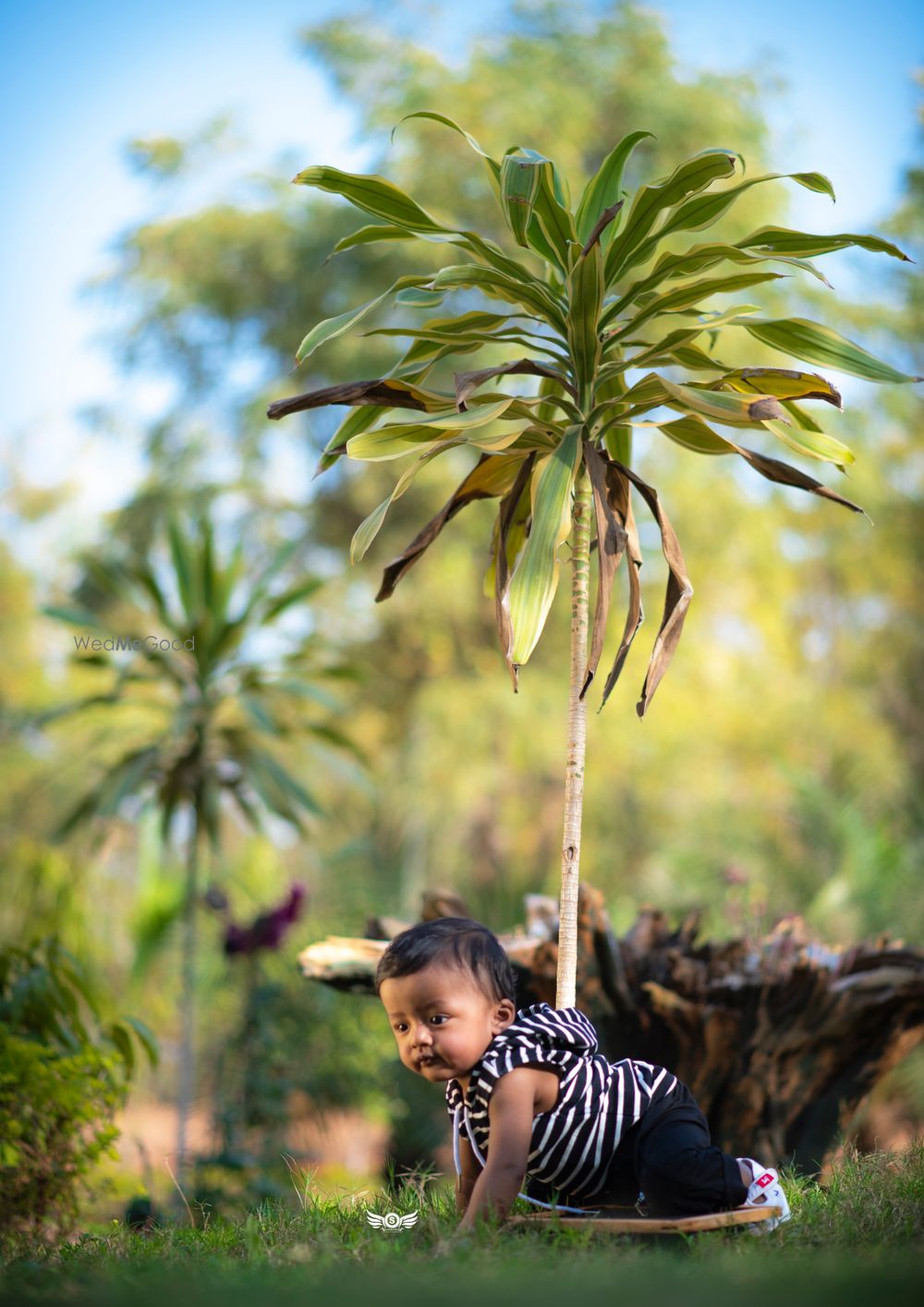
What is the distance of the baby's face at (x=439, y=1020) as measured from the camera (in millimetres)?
2322

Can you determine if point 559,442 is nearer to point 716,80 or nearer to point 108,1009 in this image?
point 108,1009

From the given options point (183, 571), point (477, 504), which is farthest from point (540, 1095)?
point (477, 504)

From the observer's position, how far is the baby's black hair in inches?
92.4

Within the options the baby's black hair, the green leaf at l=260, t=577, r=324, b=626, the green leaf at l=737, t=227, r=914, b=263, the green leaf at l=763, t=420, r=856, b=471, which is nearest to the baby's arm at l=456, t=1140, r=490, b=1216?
the baby's black hair

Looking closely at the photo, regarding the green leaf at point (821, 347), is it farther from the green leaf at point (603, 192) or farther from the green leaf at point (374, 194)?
the green leaf at point (374, 194)

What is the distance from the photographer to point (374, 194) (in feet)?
10.1

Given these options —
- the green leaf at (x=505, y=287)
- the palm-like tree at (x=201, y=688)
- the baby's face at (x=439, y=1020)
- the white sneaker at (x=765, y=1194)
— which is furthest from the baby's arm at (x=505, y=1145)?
the palm-like tree at (x=201, y=688)

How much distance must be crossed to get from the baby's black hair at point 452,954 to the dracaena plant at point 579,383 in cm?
46

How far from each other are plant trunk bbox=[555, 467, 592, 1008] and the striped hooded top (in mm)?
378

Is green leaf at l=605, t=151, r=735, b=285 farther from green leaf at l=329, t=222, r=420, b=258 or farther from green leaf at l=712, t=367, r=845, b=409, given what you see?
green leaf at l=329, t=222, r=420, b=258

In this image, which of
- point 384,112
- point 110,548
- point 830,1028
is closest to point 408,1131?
point 830,1028

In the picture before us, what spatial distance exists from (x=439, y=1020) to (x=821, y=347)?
1925mm

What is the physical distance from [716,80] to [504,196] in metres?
14.2

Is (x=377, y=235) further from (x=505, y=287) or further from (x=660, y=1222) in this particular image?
(x=660, y=1222)
